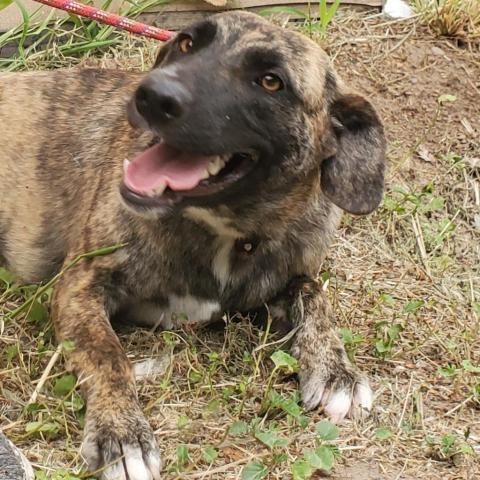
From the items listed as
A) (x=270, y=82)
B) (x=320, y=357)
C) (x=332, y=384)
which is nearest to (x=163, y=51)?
(x=270, y=82)

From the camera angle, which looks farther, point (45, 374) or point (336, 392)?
point (336, 392)

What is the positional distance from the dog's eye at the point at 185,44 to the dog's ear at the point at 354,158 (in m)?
0.56

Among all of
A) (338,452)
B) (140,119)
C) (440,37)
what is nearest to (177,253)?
(140,119)

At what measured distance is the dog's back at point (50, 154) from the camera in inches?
173

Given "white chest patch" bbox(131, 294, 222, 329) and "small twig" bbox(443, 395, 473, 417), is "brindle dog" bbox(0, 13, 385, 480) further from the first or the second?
"small twig" bbox(443, 395, 473, 417)

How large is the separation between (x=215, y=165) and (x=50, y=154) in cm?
119

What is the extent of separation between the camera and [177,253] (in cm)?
393

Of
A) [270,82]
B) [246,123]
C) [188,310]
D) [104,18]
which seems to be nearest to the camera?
[246,123]

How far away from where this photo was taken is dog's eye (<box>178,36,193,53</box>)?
3767mm

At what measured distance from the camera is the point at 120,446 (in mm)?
3330

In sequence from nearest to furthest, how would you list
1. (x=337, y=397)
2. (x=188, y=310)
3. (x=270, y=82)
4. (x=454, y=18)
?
(x=270, y=82) → (x=337, y=397) → (x=188, y=310) → (x=454, y=18)

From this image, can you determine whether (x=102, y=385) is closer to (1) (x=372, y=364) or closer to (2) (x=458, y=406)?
(1) (x=372, y=364)

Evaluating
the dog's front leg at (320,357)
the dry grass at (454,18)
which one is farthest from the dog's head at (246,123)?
the dry grass at (454,18)

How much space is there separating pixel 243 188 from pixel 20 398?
1.02 m
